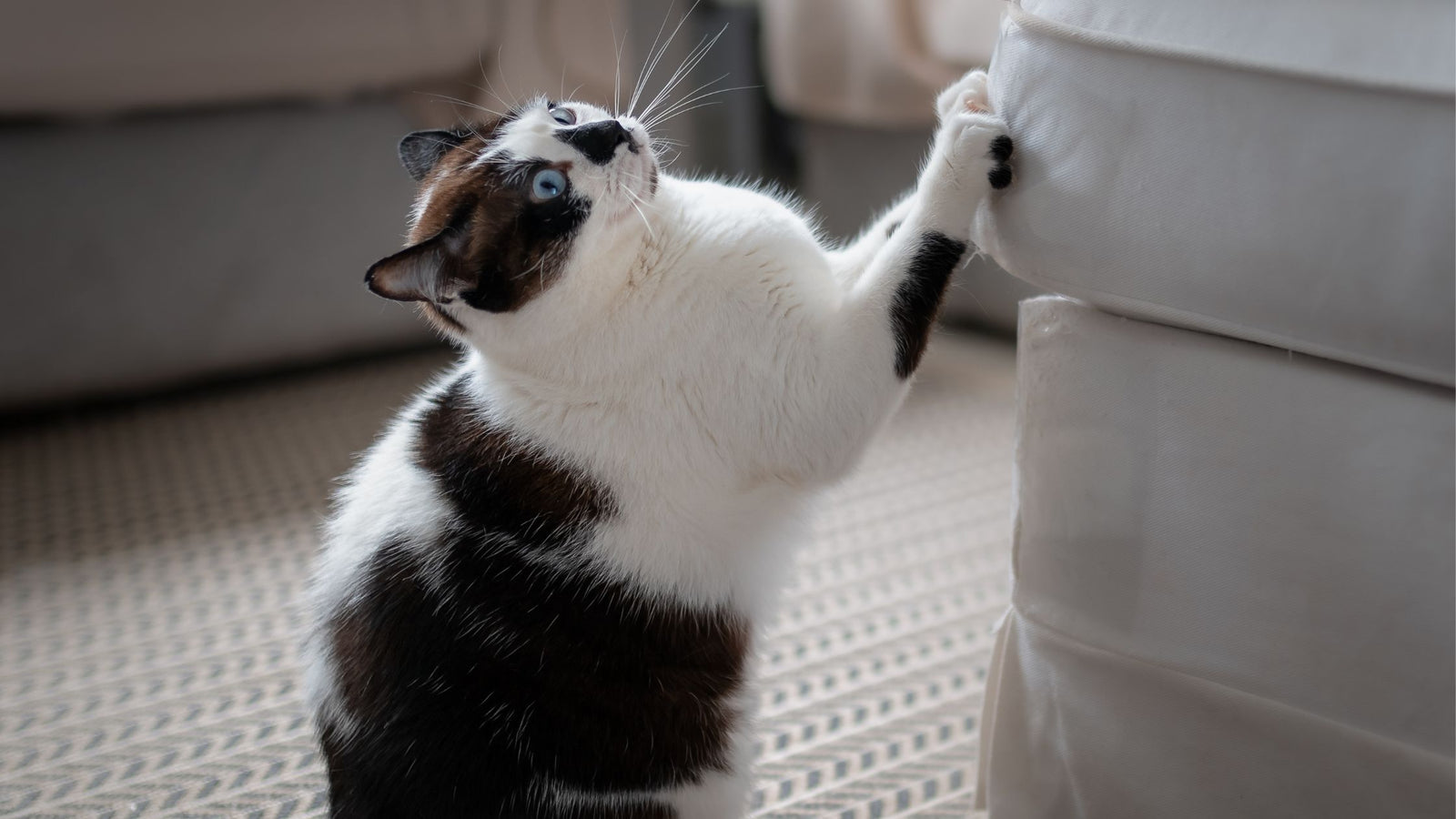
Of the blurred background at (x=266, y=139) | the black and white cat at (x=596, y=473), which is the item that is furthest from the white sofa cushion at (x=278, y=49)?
the black and white cat at (x=596, y=473)

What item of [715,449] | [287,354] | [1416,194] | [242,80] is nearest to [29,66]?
[242,80]

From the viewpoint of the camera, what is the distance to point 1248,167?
735 millimetres

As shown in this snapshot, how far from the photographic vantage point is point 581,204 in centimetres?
94

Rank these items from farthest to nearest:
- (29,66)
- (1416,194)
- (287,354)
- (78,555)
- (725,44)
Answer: (725,44) < (287,354) < (29,66) < (78,555) < (1416,194)

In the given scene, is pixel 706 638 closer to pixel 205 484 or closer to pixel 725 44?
pixel 205 484

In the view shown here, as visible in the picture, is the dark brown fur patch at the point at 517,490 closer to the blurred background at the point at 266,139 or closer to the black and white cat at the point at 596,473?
the black and white cat at the point at 596,473

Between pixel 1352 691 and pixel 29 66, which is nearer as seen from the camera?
pixel 1352 691

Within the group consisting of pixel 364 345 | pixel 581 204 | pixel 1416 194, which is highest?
pixel 1416 194

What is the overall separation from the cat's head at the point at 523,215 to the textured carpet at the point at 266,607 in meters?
0.38

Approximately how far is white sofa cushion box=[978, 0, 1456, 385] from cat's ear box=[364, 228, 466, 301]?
409 mm

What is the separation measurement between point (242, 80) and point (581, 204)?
4.17ft

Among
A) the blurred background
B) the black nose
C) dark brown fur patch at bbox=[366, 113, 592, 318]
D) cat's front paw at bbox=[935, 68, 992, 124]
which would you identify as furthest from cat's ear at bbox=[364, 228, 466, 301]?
the blurred background

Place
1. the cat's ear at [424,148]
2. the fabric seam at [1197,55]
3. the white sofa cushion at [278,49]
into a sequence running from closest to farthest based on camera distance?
1. the fabric seam at [1197,55]
2. the cat's ear at [424,148]
3. the white sofa cushion at [278,49]

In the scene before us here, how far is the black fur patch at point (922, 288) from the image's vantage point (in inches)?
35.0
